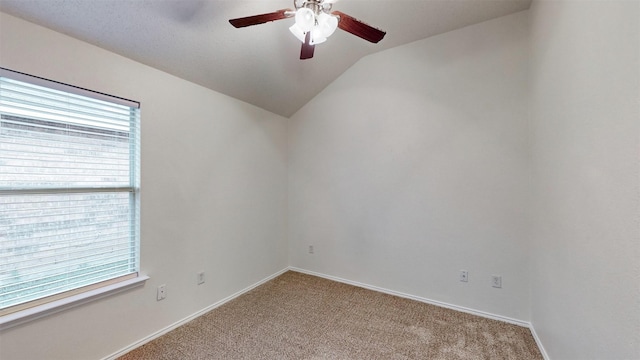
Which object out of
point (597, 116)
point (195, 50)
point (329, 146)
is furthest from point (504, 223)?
point (195, 50)

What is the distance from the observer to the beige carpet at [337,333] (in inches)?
73.0

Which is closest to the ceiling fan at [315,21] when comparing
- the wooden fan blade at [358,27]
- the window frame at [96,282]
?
the wooden fan blade at [358,27]

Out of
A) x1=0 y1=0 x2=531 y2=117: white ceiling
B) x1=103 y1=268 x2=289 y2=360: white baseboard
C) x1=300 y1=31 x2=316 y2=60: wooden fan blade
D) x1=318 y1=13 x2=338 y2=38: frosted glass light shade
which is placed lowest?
x1=103 y1=268 x2=289 y2=360: white baseboard

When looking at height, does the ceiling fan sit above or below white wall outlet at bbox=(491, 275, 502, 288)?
above

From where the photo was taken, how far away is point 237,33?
2012 mm

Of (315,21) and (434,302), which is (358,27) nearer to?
(315,21)

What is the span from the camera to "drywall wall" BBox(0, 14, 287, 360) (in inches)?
59.4

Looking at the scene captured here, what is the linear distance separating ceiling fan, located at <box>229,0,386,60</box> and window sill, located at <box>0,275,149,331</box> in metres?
1.98

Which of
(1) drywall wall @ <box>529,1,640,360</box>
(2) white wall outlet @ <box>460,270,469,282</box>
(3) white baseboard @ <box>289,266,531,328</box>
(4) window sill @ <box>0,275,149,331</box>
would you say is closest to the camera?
(1) drywall wall @ <box>529,1,640,360</box>

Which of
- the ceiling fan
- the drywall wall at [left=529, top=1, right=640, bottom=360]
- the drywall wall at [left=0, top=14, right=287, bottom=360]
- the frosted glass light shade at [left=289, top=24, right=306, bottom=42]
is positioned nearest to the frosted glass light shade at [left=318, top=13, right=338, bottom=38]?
the ceiling fan

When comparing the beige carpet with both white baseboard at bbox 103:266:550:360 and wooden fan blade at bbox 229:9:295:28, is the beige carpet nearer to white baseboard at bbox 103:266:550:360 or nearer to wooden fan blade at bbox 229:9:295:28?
white baseboard at bbox 103:266:550:360

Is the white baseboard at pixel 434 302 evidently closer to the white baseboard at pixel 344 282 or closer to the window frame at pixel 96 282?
the white baseboard at pixel 344 282

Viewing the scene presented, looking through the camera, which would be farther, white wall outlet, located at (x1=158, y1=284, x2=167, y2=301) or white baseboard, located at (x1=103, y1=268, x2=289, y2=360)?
white wall outlet, located at (x1=158, y1=284, x2=167, y2=301)

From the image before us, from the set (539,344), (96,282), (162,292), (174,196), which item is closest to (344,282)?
(539,344)
